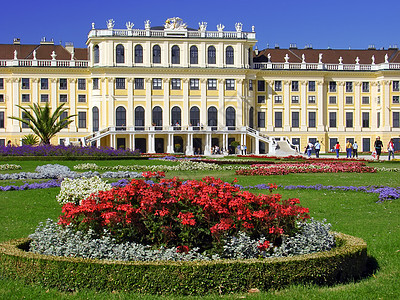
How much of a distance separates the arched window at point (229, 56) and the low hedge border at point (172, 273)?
188ft

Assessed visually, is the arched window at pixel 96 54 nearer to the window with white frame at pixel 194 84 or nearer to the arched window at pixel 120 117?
the arched window at pixel 120 117

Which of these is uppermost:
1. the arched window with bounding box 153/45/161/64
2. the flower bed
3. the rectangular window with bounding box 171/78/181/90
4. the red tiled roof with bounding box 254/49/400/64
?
the red tiled roof with bounding box 254/49/400/64

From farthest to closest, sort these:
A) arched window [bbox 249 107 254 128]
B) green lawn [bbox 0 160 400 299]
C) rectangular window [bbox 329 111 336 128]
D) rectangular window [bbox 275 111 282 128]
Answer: rectangular window [bbox 329 111 336 128] < rectangular window [bbox 275 111 282 128] < arched window [bbox 249 107 254 128] < green lawn [bbox 0 160 400 299]

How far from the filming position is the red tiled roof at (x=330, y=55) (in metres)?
69.6

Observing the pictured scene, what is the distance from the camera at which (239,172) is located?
84.4ft

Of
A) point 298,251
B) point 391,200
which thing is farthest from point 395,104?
point 298,251

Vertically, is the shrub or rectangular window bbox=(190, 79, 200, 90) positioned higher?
rectangular window bbox=(190, 79, 200, 90)

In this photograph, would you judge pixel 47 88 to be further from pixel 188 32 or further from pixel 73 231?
pixel 73 231

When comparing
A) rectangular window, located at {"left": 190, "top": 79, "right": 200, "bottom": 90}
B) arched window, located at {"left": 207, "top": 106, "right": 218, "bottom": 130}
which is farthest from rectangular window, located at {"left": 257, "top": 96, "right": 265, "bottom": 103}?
rectangular window, located at {"left": 190, "top": 79, "right": 200, "bottom": 90}

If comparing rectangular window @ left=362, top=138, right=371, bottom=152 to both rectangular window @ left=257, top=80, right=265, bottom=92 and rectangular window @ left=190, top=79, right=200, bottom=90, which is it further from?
rectangular window @ left=190, top=79, right=200, bottom=90

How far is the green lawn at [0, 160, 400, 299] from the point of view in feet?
24.3

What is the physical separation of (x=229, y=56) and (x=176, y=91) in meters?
7.59

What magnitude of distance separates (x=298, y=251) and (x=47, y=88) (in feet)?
194

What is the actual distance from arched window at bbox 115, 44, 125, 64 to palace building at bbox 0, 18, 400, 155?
A: 0.38 ft
